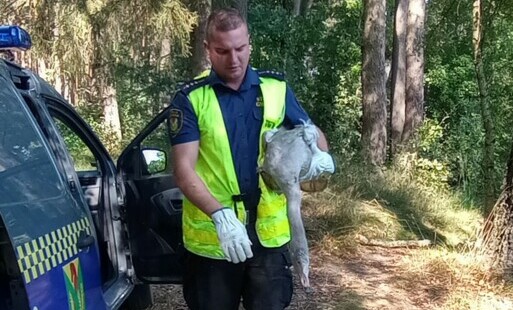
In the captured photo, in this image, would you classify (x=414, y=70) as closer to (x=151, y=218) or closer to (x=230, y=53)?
(x=151, y=218)

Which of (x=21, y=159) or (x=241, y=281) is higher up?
(x=21, y=159)

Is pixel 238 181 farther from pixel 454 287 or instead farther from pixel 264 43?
pixel 264 43

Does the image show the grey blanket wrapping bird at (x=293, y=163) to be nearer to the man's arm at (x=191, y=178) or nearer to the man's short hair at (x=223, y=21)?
the man's arm at (x=191, y=178)

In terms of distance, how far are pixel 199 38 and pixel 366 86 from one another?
538 centimetres

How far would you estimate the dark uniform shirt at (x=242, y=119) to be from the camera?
2891 mm

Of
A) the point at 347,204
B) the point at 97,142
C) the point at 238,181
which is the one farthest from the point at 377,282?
the point at 238,181

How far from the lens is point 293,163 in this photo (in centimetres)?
283

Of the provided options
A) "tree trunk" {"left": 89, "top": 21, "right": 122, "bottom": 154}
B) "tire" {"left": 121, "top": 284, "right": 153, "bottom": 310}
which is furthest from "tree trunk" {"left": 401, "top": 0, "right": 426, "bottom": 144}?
"tire" {"left": 121, "top": 284, "right": 153, "bottom": 310}

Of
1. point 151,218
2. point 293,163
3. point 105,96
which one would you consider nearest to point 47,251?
point 293,163

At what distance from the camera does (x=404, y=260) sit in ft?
22.8

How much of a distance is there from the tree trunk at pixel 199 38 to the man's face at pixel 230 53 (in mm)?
5640

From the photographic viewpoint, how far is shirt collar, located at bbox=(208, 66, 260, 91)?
2887 millimetres

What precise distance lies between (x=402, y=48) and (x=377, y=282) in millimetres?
11451

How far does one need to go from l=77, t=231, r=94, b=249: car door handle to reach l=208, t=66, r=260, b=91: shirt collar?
0.87 metres
